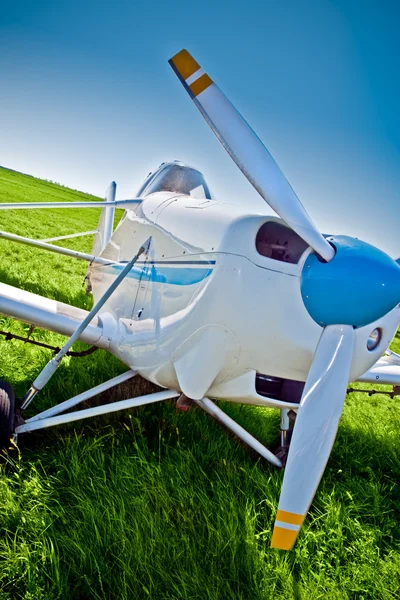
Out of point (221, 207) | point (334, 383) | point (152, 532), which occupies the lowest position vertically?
point (152, 532)

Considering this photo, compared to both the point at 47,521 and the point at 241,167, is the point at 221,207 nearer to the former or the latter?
the point at 241,167

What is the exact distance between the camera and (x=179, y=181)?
420cm

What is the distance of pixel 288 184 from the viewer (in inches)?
78.0

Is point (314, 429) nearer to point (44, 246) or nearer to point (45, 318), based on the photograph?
point (45, 318)

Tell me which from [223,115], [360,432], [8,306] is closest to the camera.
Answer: [223,115]

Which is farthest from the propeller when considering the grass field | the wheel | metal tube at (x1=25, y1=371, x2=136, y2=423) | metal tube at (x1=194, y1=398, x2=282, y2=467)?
the wheel

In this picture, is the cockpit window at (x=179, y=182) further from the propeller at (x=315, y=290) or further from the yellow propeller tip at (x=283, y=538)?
the yellow propeller tip at (x=283, y=538)

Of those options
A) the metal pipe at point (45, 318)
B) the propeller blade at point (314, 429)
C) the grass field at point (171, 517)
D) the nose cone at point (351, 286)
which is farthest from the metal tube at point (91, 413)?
the nose cone at point (351, 286)

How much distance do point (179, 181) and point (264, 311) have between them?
2.58m

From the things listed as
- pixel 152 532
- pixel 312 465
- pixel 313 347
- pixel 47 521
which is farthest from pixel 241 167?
pixel 47 521

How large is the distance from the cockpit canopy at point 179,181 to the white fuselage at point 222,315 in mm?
1219

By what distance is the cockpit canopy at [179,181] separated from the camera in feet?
13.6

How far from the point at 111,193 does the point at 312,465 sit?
767 cm

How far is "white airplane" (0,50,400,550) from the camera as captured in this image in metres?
1.84
